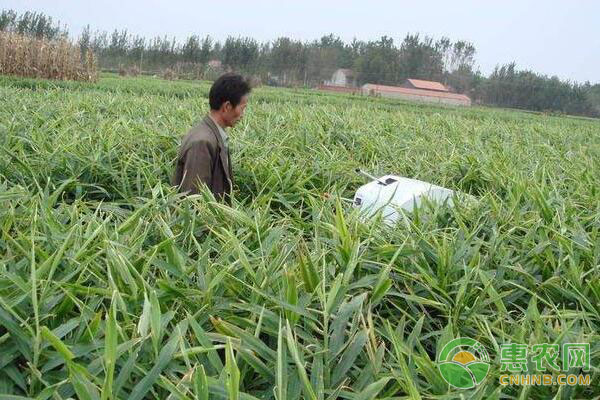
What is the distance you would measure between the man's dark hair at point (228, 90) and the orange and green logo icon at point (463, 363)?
1.89 metres

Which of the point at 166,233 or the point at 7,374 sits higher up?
the point at 166,233

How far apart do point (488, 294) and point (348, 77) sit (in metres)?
53.7

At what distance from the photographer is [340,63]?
57844mm

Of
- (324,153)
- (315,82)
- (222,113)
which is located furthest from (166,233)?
(315,82)

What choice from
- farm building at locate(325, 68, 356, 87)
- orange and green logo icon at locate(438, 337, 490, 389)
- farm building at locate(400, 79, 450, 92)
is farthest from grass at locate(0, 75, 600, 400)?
farm building at locate(325, 68, 356, 87)

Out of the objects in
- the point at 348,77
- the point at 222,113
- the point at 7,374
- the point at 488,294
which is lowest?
the point at 7,374

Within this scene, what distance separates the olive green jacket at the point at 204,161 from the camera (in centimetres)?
256

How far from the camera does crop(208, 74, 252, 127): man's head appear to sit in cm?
274

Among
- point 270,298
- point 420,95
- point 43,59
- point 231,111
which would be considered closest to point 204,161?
point 231,111

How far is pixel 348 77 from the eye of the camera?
5344 cm

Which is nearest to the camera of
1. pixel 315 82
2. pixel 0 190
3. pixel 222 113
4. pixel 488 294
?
pixel 488 294

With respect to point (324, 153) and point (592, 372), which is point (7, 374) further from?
point (324, 153)

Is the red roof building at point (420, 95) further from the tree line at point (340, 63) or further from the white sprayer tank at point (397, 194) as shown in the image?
the white sprayer tank at point (397, 194)

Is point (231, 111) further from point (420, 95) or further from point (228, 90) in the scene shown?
point (420, 95)
